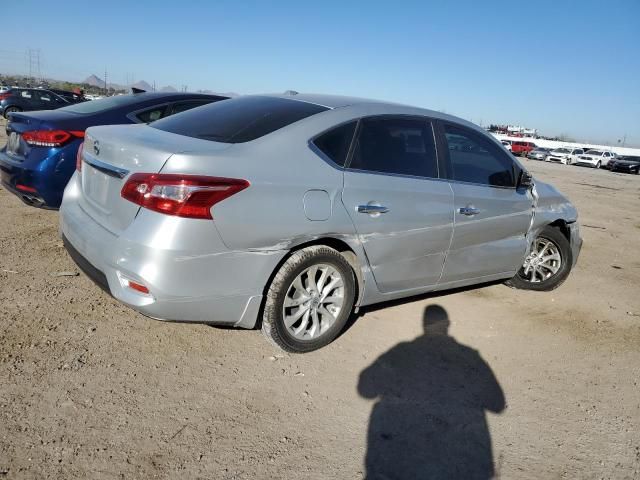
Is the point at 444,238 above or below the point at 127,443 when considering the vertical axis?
above

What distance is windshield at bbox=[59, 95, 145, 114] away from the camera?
5090 mm

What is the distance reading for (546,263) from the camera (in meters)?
4.95

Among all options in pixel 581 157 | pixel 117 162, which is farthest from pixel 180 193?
pixel 581 157

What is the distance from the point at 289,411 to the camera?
8.91 feet

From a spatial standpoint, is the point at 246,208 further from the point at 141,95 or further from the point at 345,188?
the point at 141,95

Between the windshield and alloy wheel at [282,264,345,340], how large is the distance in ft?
10.7

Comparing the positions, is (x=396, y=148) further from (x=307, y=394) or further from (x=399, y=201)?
(x=307, y=394)

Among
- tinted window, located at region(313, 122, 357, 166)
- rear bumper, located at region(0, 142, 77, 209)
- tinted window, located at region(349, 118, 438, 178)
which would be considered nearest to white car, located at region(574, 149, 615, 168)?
tinted window, located at region(349, 118, 438, 178)

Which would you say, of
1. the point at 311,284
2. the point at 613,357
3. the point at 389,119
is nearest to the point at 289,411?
the point at 311,284

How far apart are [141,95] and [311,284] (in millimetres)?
3855

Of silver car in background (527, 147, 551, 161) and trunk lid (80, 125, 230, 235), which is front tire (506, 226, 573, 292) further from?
silver car in background (527, 147, 551, 161)

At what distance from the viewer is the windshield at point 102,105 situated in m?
5.09

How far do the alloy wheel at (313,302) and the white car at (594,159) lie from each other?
1607 inches

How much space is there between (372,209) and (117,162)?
1.57 meters
